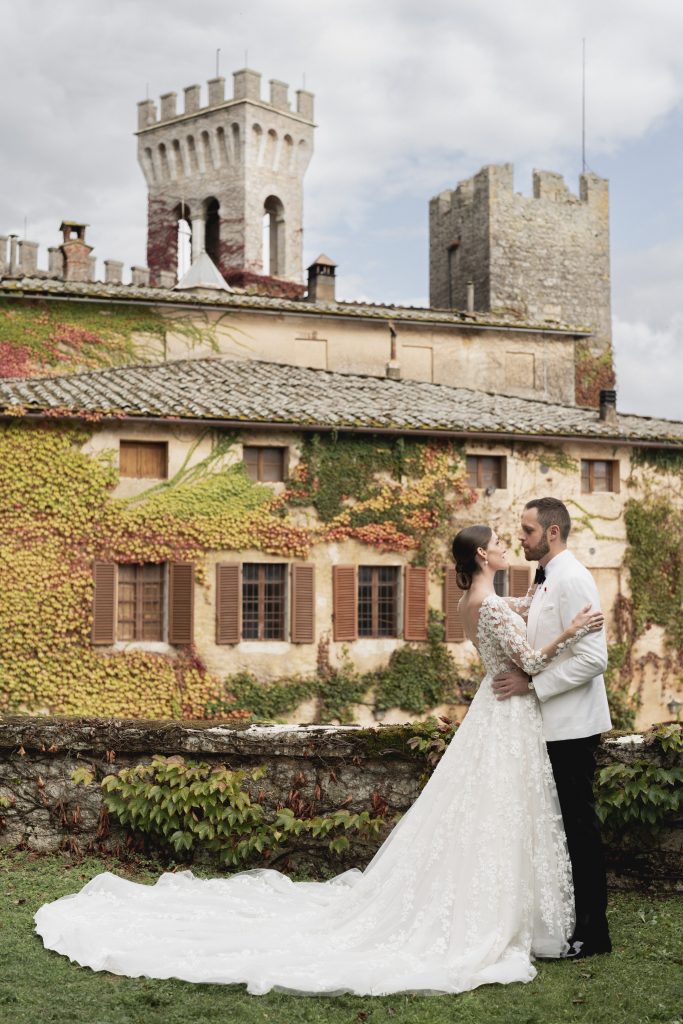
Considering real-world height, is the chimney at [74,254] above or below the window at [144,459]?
above

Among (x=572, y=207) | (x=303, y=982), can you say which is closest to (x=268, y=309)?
(x=572, y=207)

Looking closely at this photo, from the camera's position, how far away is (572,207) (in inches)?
1497

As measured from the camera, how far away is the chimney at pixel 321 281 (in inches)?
1089

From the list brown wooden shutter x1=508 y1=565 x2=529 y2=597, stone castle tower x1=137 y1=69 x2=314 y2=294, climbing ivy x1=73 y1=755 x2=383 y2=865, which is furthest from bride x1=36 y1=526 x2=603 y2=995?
stone castle tower x1=137 y1=69 x2=314 y2=294

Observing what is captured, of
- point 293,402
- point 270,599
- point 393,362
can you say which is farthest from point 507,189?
point 270,599

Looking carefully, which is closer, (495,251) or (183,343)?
(183,343)

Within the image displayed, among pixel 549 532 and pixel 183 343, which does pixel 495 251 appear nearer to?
pixel 183 343

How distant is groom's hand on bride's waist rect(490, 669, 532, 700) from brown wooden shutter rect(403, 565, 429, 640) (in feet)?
44.8

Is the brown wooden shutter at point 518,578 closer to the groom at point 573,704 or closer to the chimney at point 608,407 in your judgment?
the chimney at point 608,407

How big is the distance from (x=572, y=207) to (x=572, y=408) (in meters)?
16.9

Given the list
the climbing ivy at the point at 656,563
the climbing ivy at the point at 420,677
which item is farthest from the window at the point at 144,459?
the climbing ivy at the point at 656,563

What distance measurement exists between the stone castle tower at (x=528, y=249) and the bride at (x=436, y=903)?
32.0m

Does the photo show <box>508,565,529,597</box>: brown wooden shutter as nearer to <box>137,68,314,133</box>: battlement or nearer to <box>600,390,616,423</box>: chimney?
<box>600,390,616,423</box>: chimney

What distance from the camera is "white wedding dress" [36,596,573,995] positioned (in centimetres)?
477
